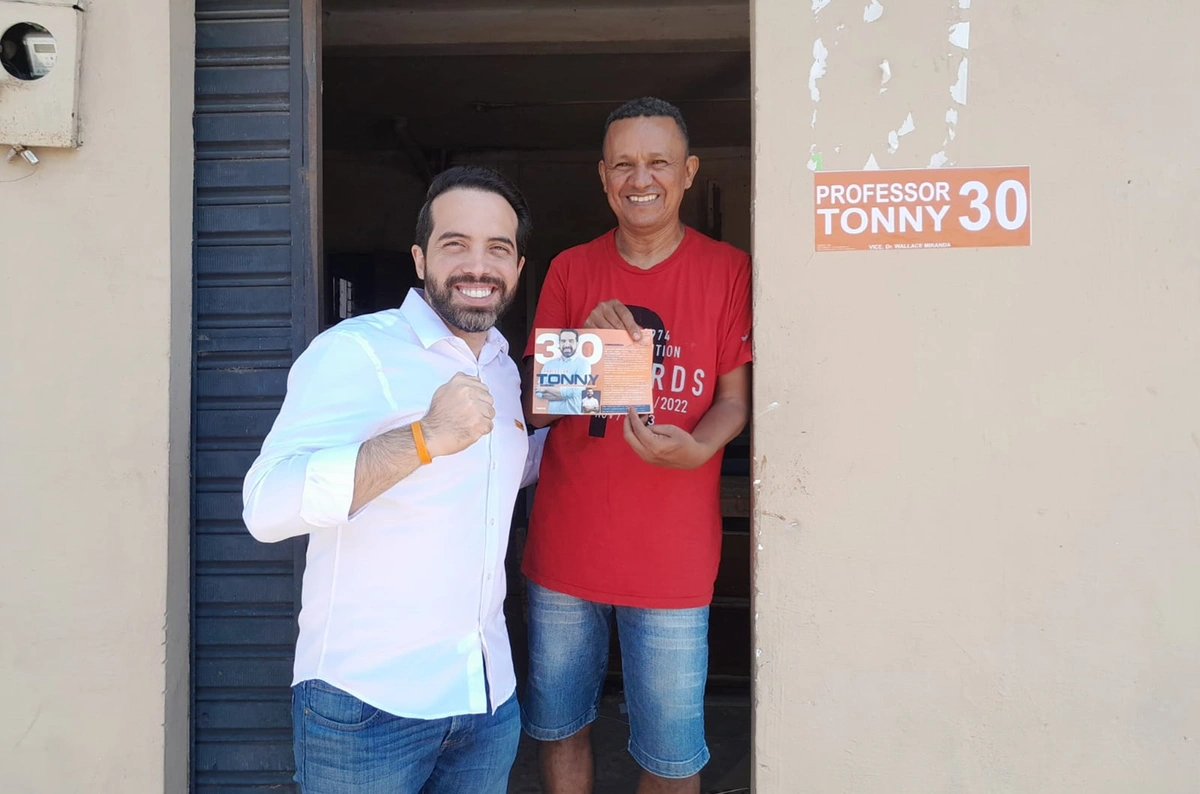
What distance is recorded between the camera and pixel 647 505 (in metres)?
2.43

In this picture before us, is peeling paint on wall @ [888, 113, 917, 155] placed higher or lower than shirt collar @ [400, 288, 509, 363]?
higher

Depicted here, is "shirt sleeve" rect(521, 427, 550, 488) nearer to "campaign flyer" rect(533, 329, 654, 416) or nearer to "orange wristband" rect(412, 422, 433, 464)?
"campaign flyer" rect(533, 329, 654, 416)

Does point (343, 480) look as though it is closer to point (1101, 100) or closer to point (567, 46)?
point (1101, 100)

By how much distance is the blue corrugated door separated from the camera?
267 cm

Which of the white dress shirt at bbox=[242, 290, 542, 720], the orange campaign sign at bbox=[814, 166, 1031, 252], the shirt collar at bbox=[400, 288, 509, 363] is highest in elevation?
the orange campaign sign at bbox=[814, 166, 1031, 252]

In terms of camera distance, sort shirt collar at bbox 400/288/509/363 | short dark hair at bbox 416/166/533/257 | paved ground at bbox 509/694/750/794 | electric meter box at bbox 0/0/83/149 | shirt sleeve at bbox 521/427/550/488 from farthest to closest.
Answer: paved ground at bbox 509/694/750/794 → shirt sleeve at bbox 521/427/550/488 → electric meter box at bbox 0/0/83/149 → short dark hair at bbox 416/166/533/257 → shirt collar at bbox 400/288/509/363

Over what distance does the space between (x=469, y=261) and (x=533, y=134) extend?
6.15 m

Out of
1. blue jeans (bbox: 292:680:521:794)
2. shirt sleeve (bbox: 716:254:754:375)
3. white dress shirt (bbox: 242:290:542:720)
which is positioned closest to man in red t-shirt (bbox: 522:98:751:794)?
shirt sleeve (bbox: 716:254:754:375)

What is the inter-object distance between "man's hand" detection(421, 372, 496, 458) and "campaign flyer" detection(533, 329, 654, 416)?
43 cm

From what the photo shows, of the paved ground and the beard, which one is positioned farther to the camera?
the paved ground

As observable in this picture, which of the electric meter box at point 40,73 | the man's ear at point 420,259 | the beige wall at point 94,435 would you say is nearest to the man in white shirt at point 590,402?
the man's ear at point 420,259

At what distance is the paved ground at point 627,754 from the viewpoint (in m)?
3.67

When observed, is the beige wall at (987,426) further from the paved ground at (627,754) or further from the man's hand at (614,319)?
the paved ground at (627,754)

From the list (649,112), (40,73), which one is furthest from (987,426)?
(40,73)
